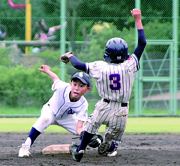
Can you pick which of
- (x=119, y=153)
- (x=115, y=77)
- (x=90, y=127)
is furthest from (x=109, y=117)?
(x=119, y=153)

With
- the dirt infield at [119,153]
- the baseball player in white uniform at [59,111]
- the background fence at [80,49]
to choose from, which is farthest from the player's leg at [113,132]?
the background fence at [80,49]

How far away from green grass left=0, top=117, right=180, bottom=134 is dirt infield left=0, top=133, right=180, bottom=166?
660mm

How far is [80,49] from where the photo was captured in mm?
10758

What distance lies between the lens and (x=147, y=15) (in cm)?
1102

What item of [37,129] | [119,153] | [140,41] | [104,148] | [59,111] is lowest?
[119,153]

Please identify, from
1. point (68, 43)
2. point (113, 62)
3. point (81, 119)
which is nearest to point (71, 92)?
point (81, 119)

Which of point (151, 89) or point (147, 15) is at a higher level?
point (147, 15)

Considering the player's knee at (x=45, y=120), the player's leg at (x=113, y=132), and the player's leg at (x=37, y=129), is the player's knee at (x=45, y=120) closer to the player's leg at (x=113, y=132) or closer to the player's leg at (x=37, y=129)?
the player's leg at (x=37, y=129)

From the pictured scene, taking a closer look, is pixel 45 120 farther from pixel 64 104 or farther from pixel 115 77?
pixel 115 77

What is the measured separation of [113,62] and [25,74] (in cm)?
657

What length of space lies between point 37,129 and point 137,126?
4.32 meters

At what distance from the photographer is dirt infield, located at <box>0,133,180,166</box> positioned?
4.72m

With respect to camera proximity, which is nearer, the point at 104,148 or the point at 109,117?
the point at 109,117

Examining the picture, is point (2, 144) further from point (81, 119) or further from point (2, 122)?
point (2, 122)
